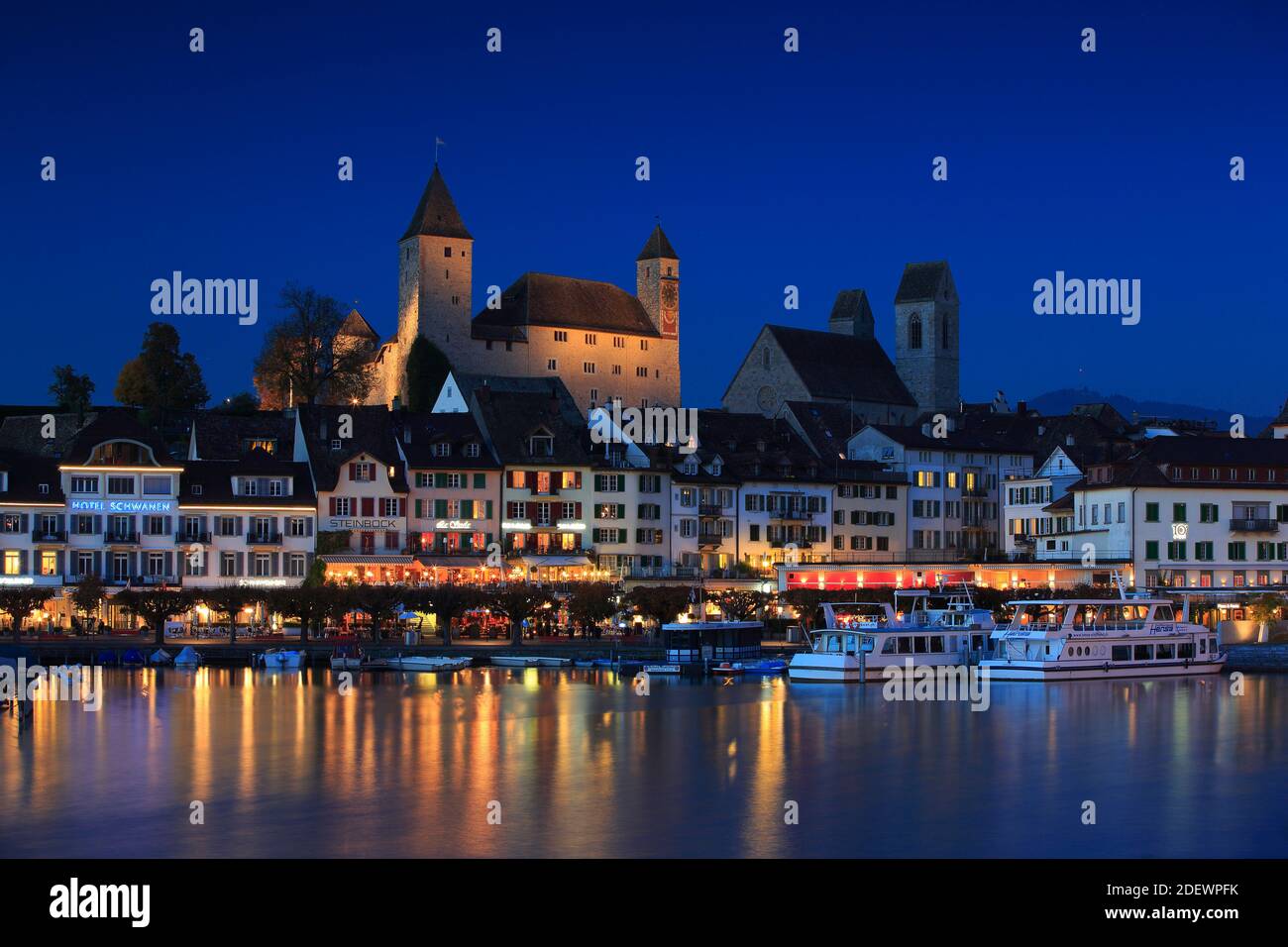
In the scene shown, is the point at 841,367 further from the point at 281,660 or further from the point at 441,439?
the point at 281,660

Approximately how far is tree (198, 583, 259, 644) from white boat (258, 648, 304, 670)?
466 centimetres

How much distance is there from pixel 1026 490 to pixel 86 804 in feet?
230

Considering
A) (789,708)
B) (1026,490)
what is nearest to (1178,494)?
(1026,490)

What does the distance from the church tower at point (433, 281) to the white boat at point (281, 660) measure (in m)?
56.7

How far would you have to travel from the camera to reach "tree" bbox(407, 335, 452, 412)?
134 m

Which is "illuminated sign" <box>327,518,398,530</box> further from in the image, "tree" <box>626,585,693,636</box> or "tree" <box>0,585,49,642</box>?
"tree" <box>0,585,49,642</box>

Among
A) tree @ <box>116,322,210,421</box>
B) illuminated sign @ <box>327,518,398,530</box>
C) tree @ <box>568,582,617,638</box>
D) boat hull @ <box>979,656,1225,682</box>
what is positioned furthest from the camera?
tree @ <box>116,322,210,421</box>

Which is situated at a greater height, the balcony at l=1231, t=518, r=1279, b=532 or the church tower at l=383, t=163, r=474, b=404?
the church tower at l=383, t=163, r=474, b=404

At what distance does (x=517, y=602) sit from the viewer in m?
87.4

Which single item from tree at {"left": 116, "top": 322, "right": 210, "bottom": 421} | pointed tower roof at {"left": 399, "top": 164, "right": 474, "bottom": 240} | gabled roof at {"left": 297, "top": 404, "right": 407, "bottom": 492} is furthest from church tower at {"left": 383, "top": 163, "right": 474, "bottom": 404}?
gabled roof at {"left": 297, "top": 404, "right": 407, "bottom": 492}

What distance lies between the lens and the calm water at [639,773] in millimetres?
43031

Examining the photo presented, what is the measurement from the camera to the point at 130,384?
131500 millimetres

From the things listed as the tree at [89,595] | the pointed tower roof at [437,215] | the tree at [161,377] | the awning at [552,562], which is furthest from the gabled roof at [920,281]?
the tree at [89,595]
